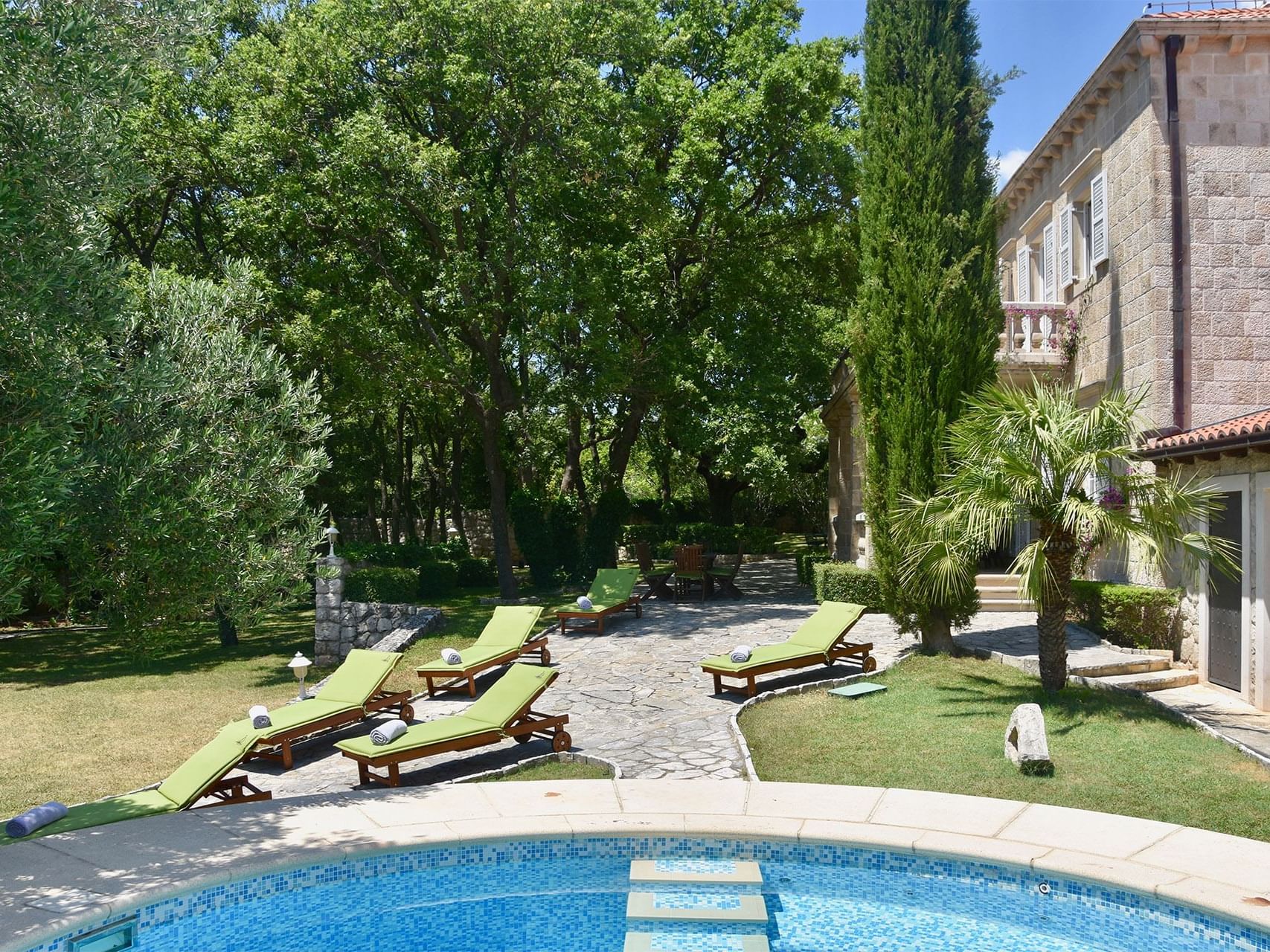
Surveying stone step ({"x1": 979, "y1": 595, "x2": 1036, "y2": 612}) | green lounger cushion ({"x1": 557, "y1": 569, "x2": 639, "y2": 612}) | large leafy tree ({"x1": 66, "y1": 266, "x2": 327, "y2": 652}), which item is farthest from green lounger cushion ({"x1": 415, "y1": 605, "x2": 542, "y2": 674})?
stone step ({"x1": 979, "y1": 595, "x2": 1036, "y2": 612})

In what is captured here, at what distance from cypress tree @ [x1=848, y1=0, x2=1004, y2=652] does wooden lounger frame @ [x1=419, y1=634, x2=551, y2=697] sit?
5.48 metres

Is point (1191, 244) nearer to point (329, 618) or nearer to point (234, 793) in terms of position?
point (234, 793)

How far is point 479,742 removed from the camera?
9688 millimetres

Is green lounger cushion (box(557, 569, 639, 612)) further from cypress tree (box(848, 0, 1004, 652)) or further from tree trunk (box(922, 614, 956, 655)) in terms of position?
tree trunk (box(922, 614, 956, 655))

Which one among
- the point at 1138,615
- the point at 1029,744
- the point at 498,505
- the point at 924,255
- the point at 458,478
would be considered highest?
the point at 924,255

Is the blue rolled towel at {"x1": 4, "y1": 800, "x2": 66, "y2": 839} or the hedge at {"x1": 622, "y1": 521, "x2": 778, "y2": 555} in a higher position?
the hedge at {"x1": 622, "y1": 521, "x2": 778, "y2": 555}

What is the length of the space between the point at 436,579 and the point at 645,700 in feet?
50.2

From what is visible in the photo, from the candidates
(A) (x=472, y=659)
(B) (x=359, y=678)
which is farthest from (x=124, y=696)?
(A) (x=472, y=659)

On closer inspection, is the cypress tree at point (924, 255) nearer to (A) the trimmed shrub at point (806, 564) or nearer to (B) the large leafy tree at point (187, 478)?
(B) the large leafy tree at point (187, 478)

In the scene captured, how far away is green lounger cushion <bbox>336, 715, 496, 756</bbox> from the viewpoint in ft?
30.0

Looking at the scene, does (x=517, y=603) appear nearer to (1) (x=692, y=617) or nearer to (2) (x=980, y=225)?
(1) (x=692, y=617)

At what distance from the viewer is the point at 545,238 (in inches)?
810

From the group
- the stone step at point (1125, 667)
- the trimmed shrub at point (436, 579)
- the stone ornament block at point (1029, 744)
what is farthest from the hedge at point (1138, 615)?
the trimmed shrub at point (436, 579)

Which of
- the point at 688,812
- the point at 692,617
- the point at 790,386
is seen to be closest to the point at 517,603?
the point at 692,617
